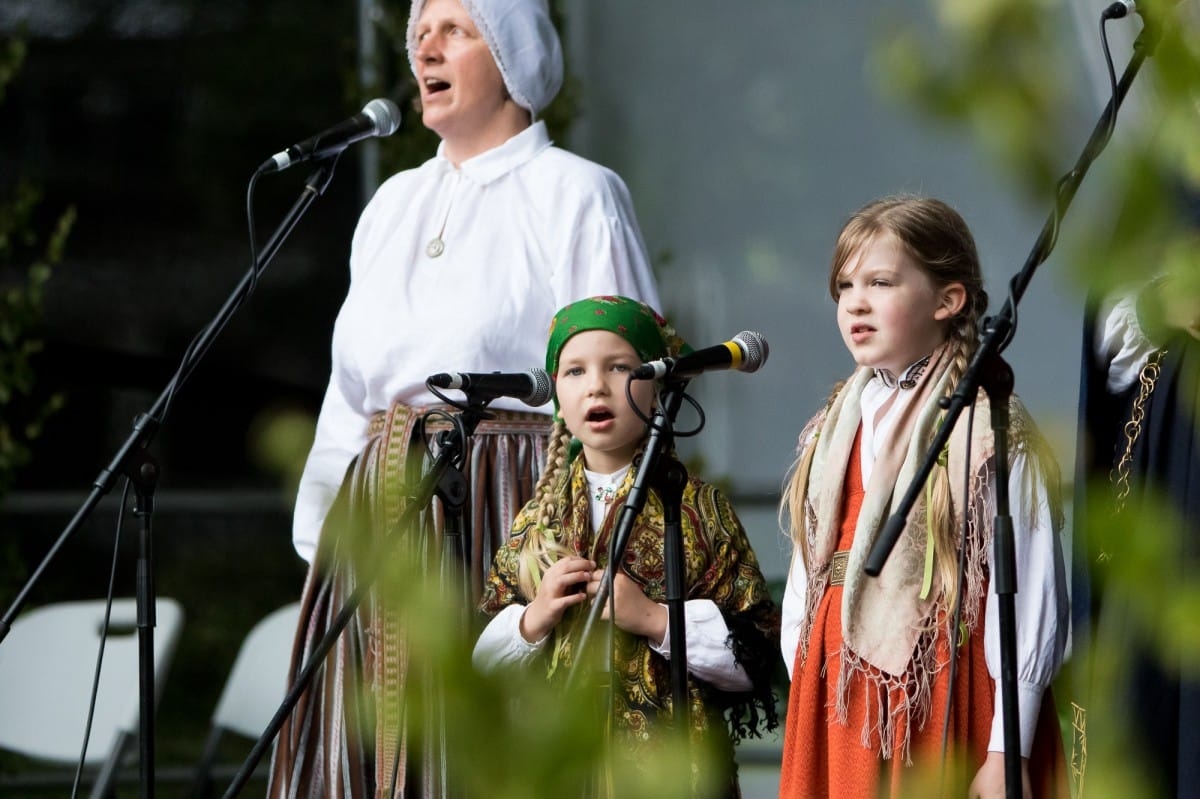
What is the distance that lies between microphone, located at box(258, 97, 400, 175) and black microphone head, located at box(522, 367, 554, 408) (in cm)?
44

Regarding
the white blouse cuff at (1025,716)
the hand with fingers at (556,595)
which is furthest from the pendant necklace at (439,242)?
the white blouse cuff at (1025,716)

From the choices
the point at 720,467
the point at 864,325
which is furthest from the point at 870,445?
the point at 720,467

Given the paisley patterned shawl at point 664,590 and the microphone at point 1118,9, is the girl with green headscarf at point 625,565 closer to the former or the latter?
the paisley patterned shawl at point 664,590

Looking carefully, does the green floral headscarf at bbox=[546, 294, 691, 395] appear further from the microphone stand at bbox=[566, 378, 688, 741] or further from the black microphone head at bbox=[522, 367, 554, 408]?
the microphone stand at bbox=[566, 378, 688, 741]

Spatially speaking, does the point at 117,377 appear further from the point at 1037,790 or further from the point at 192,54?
the point at 1037,790

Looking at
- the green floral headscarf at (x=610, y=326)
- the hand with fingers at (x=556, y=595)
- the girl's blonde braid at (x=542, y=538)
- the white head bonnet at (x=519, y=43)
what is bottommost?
the hand with fingers at (x=556, y=595)

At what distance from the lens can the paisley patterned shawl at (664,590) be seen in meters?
2.17

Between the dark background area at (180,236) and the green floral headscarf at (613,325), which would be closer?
the green floral headscarf at (613,325)

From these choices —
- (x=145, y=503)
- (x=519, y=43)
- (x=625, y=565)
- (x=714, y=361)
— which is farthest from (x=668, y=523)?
(x=519, y=43)

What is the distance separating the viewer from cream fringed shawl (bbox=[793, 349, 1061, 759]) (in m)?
2.01

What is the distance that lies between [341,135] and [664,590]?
0.79 m

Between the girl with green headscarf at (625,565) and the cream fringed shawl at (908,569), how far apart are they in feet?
0.61

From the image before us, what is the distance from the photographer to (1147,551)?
398 mm

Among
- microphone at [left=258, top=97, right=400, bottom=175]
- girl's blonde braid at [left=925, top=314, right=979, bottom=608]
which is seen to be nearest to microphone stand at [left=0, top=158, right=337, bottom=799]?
microphone at [left=258, top=97, right=400, bottom=175]
